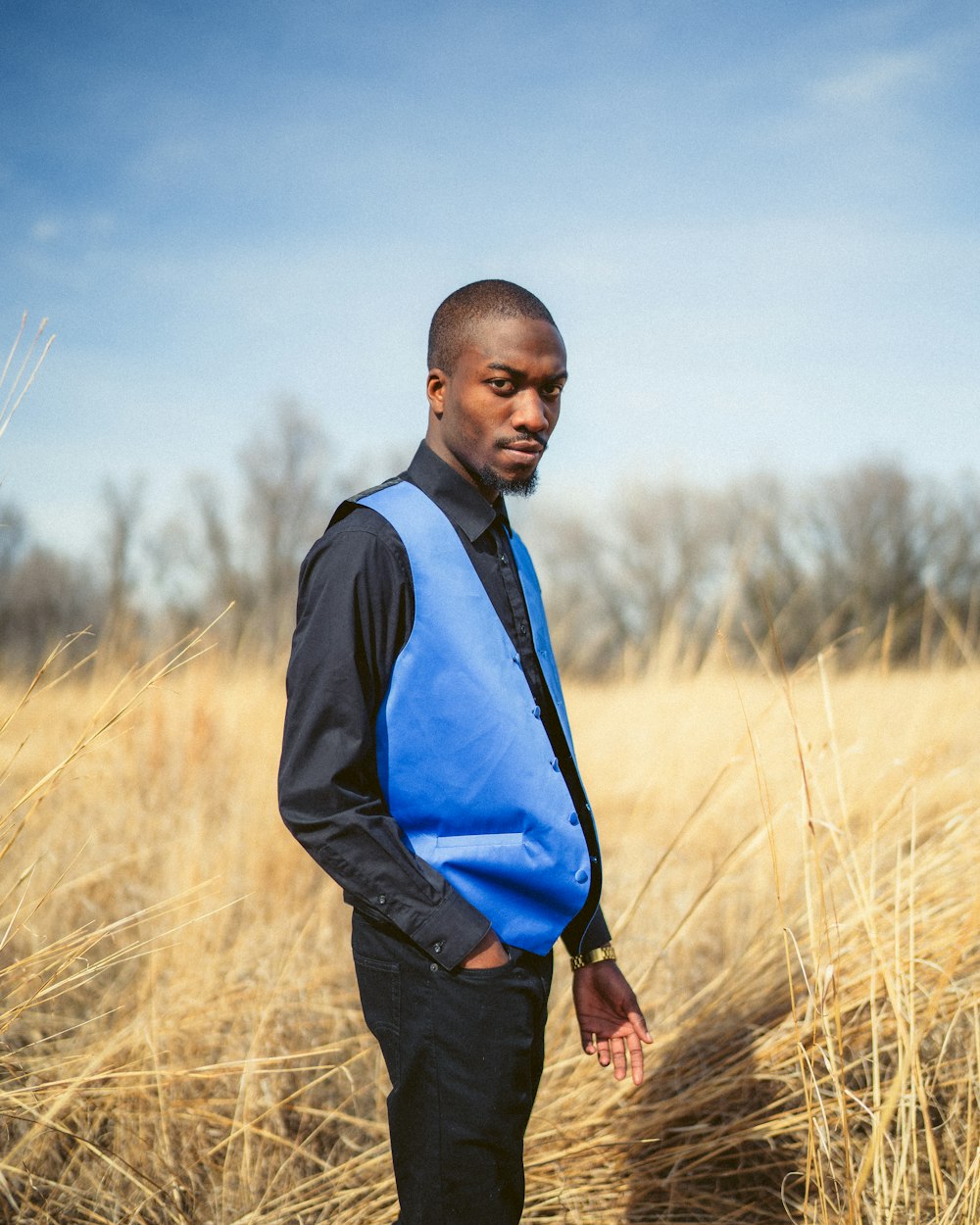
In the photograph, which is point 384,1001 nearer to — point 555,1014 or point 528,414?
point 528,414

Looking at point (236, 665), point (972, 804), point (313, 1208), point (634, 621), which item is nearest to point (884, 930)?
point (972, 804)

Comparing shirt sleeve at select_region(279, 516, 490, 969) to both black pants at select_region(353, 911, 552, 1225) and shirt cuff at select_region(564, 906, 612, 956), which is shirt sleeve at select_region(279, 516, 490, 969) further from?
shirt cuff at select_region(564, 906, 612, 956)

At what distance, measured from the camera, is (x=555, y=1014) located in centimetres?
278

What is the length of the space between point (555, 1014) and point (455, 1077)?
1.62 m

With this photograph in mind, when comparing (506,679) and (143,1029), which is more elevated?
(506,679)

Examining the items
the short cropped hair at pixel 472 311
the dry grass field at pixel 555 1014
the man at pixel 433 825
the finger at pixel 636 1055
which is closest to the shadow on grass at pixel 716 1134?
the dry grass field at pixel 555 1014

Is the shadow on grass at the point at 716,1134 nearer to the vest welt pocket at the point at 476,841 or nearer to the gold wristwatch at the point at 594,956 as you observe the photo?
the gold wristwatch at the point at 594,956

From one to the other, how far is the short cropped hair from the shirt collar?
0.52 feet

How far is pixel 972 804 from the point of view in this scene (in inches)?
92.3

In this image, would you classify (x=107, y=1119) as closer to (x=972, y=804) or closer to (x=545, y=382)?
(x=545, y=382)

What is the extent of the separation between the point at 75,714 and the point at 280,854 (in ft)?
4.11

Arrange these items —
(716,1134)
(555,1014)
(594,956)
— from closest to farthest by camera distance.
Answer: (594,956)
(716,1134)
(555,1014)

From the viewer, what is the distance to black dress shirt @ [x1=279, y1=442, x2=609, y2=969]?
1232mm

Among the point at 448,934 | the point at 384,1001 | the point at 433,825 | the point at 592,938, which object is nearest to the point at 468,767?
the point at 433,825
